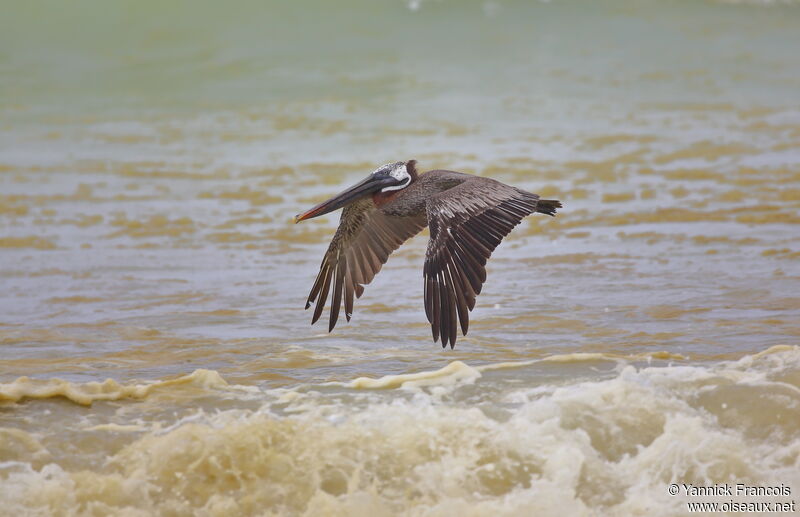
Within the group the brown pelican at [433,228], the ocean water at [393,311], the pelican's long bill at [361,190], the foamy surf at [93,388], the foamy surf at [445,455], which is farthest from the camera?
the pelican's long bill at [361,190]

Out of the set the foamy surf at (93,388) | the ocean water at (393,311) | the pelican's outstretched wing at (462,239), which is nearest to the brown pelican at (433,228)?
the pelican's outstretched wing at (462,239)

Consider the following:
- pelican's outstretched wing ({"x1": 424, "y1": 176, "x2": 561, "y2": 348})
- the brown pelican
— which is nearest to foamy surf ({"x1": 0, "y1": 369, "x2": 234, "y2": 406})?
the brown pelican

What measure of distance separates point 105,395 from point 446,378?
167 centimetres

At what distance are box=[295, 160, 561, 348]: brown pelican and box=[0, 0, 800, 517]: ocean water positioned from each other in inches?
19.4

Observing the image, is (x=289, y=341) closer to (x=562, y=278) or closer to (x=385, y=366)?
(x=385, y=366)

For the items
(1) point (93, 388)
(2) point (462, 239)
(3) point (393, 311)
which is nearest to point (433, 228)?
(2) point (462, 239)

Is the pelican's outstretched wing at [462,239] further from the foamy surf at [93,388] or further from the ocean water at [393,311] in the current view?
the foamy surf at [93,388]

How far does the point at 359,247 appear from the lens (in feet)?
22.6

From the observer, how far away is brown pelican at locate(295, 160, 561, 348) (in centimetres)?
543

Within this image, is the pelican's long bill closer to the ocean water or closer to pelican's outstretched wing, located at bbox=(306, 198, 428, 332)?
pelican's outstretched wing, located at bbox=(306, 198, 428, 332)

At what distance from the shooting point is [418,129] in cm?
1638

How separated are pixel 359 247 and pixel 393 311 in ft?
3.37

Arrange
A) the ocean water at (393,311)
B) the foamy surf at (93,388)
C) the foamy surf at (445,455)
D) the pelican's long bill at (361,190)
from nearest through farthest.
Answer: the foamy surf at (445,455), the ocean water at (393,311), the foamy surf at (93,388), the pelican's long bill at (361,190)

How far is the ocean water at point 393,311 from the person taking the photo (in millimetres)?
5285
